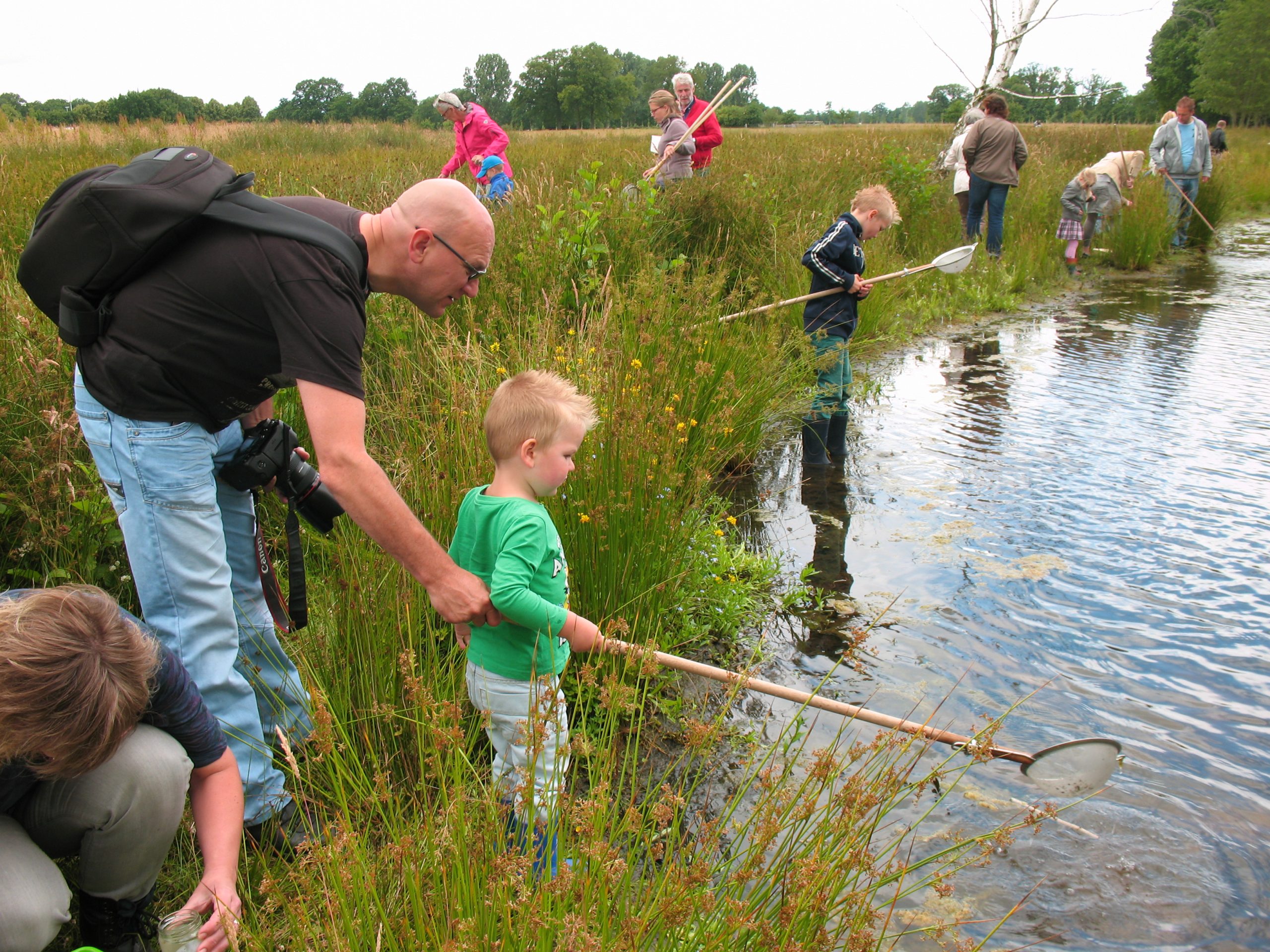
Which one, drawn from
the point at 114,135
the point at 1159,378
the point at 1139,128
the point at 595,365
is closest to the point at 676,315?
the point at 595,365

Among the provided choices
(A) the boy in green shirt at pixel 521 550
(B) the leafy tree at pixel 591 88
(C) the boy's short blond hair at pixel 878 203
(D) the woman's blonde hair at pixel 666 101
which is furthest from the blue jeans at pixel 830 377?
(B) the leafy tree at pixel 591 88

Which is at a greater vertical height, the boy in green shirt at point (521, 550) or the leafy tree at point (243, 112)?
the leafy tree at point (243, 112)

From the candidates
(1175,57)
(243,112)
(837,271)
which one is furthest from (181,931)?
(1175,57)

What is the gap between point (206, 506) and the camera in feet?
7.24

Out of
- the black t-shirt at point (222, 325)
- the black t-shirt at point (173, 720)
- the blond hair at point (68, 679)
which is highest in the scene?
the black t-shirt at point (222, 325)

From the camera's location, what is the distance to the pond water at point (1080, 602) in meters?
2.71

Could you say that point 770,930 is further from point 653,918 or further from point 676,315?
point 676,315

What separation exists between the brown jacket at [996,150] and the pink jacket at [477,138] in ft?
19.3

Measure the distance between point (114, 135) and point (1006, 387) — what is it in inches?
509

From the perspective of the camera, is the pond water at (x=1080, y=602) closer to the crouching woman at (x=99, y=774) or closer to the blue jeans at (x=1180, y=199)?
the crouching woman at (x=99, y=774)

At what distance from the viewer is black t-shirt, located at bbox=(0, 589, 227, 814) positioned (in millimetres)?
1893

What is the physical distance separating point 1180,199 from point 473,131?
11412 millimetres

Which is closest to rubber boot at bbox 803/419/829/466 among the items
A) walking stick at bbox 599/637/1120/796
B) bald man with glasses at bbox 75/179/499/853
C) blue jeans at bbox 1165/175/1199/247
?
walking stick at bbox 599/637/1120/796

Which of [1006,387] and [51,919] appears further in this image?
[1006,387]
